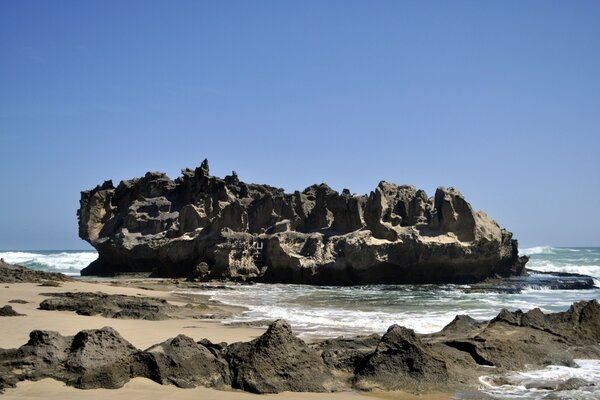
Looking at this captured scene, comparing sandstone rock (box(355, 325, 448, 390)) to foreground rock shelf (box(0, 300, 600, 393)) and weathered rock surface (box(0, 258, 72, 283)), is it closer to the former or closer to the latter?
foreground rock shelf (box(0, 300, 600, 393))

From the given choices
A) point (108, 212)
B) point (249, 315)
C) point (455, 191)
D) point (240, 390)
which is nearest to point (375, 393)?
point (240, 390)

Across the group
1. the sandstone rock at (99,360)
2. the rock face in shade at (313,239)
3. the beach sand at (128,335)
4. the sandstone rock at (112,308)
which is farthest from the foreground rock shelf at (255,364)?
the rock face in shade at (313,239)

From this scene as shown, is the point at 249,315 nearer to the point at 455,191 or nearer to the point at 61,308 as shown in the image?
the point at 61,308

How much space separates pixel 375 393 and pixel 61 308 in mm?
8977

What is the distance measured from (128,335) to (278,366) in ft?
13.7

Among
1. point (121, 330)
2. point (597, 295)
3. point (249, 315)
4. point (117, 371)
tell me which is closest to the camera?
point (117, 371)

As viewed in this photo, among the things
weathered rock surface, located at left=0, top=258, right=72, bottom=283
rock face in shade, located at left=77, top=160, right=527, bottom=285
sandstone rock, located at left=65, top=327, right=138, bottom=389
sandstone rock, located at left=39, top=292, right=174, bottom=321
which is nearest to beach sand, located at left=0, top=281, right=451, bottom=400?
sandstone rock, located at left=65, top=327, right=138, bottom=389

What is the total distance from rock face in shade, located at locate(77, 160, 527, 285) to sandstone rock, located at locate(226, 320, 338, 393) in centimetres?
2389

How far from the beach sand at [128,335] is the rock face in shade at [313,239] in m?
13.1

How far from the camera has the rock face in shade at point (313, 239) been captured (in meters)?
31.4

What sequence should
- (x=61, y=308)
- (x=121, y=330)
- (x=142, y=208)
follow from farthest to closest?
(x=142, y=208)
(x=61, y=308)
(x=121, y=330)

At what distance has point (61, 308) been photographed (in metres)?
13.5

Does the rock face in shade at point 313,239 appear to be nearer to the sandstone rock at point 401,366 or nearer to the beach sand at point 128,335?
the beach sand at point 128,335

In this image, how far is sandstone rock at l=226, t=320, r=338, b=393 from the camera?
6734 mm
